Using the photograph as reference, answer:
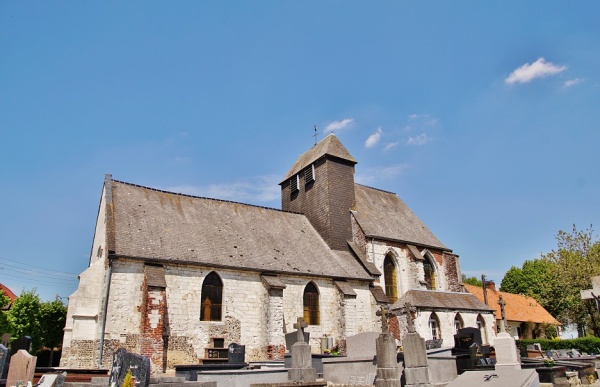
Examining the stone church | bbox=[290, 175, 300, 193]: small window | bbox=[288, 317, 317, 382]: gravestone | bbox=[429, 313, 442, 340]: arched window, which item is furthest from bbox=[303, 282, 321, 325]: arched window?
bbox=[290, 175, 300, 193]: small window

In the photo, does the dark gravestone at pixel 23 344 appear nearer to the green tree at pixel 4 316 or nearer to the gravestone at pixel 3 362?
the gravestone at pixel 3 362

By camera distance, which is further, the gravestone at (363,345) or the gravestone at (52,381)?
the gravestone at (363,345)

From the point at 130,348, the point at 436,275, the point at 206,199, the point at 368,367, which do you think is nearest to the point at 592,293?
the point at 368,367

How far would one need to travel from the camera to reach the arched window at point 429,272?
1056 inches

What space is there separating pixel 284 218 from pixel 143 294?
10.2 metres

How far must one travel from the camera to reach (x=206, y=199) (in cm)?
2366

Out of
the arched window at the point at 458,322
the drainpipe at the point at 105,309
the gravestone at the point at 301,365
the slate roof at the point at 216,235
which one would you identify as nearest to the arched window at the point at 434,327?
the arched window at the point at 458,322

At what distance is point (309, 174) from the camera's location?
2766cm

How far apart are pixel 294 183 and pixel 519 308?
22124 mm

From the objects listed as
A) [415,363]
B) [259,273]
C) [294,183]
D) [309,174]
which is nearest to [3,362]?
[415,363]

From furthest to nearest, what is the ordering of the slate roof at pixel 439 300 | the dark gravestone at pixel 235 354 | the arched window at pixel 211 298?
1. the slate roof at pixel 439 300
2. the arched window at pixel 211 298
3. the dark gravestone at pixel 235 354

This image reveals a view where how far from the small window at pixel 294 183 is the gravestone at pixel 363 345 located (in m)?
14.8

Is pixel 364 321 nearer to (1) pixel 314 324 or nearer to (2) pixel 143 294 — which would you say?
(1) pixel 314 324

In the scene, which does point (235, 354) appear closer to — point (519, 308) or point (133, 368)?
point (133, 368)
